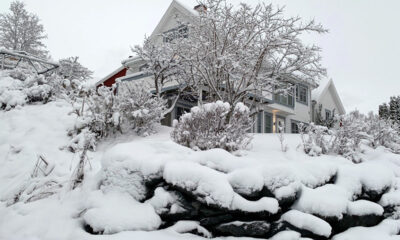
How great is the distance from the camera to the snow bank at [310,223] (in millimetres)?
3547

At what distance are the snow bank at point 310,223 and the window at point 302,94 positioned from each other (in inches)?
741

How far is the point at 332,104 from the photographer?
83.8ft

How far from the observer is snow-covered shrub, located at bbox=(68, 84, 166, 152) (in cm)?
745

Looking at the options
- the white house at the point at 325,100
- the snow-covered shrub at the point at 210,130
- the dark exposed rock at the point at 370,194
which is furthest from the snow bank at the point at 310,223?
the white house at the point at 325,100

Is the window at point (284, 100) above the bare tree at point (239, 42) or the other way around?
the other way around

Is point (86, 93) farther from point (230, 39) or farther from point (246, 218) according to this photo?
point (246, 218)

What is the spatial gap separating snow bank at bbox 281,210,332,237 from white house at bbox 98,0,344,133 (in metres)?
11.1

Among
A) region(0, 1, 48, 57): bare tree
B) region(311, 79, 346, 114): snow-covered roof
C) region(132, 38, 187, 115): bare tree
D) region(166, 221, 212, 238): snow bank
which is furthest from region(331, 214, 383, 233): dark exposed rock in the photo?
region(0, 1, 48, 57): bare tree

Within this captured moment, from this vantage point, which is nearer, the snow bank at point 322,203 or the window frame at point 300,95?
the snow bank at point 322,203

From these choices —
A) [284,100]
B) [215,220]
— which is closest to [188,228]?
[215,220]

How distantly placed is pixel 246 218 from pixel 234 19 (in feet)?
21.1

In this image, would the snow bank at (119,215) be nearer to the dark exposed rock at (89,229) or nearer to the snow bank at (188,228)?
the dark exposed rock at (89,229)

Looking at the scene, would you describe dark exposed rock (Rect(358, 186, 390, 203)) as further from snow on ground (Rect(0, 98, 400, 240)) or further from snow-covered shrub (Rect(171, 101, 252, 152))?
snow-covered shrub (Rect(171, 101, 252, 152))

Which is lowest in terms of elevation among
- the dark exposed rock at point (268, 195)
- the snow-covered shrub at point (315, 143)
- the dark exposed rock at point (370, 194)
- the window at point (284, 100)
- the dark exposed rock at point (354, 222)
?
the dark exposed rock at point (354, 222)
